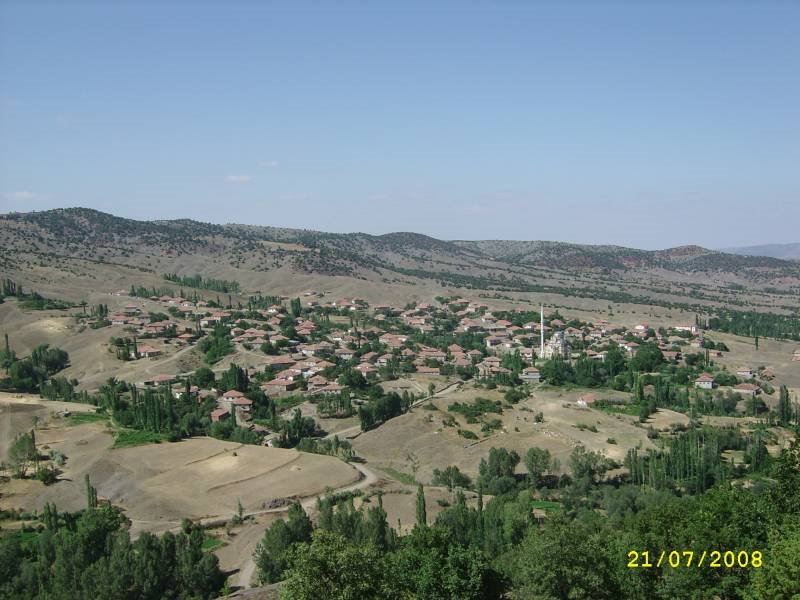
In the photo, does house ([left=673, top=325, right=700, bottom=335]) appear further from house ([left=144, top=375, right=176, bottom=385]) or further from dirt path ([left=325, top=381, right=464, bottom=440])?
house ([left=144, top=375, right=176, bottom=385])

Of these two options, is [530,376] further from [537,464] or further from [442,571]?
[442,571]

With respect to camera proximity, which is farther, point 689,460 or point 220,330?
point 220,330

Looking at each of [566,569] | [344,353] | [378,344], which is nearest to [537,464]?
[566,569]

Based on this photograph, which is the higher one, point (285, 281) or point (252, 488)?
point (285, 281)

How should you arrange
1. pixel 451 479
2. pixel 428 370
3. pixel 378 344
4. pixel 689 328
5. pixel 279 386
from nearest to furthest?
pixel 451 479 < pixel 279 386 < pixel 428 370 < pixel 378 344 < pixel 689 328

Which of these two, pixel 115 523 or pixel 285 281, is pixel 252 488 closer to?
pixel 115 523

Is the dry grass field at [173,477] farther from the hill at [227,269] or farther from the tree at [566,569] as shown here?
the hill at [227,269]

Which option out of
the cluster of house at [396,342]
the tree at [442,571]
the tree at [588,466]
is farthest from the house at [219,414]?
the tree at [442,571]

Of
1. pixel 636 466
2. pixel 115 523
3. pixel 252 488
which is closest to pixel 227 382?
pixel 252 488
